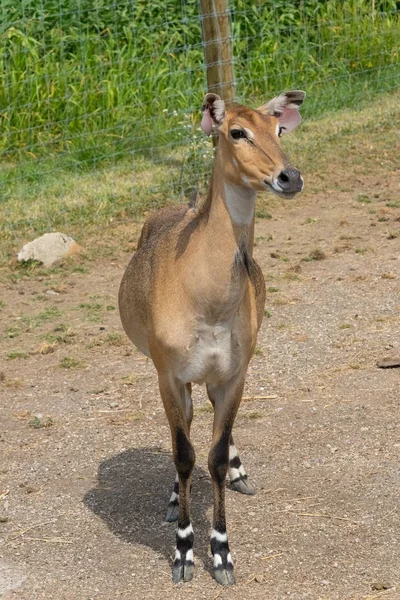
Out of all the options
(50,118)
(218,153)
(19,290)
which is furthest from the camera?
(50,118)

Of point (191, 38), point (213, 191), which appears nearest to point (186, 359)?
point (213, 191)

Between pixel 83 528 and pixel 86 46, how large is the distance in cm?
760

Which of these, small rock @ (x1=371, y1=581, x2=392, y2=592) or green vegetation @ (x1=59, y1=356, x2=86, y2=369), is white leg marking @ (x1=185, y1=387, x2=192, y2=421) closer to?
small rock @ (x1=371, y1=581, x2=392, y2=592)

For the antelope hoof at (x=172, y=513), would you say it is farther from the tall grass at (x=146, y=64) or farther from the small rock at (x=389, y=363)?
the tall grass at (x=146, y=64)

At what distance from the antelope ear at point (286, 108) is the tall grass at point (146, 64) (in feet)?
19.4

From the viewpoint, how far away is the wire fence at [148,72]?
10.9 meters

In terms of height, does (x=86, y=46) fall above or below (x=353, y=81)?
above

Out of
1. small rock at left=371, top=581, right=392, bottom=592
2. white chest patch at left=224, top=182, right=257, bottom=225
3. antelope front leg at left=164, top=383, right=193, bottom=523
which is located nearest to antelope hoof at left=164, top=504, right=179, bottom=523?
antelope front leg at left=164, top=383, right=193, bottom=523

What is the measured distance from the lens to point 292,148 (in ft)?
37.3

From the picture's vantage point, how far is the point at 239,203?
15.3ft

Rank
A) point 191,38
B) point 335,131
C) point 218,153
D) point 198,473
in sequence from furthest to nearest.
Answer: point 191,38 → point 335,131 → point 198,473 → point 218,153

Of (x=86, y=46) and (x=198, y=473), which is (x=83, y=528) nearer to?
(x=198, y=473)

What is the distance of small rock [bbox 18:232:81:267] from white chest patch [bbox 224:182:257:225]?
460 centimetres

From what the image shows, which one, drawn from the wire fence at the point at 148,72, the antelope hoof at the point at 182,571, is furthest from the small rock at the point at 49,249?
the antelope hoof at the point at 182,571
